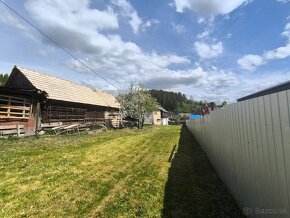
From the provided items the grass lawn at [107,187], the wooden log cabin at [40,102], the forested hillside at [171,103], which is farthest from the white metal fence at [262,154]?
the forested hillside at [171,103]

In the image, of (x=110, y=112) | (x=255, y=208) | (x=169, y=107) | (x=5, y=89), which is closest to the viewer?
(x=255, y=208)

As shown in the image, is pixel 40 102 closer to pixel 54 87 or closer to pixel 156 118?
pixel 54 87

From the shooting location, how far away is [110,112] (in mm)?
40875

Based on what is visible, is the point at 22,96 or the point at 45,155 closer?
the point at 45,155

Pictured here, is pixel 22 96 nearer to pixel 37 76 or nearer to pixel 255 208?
pixel 37 76

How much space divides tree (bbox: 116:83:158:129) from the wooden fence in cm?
1987

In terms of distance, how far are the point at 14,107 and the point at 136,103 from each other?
2238 centimetres

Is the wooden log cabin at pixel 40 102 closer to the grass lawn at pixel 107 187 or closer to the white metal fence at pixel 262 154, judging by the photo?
the grass lawn at pixel 107 187

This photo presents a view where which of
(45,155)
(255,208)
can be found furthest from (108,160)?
(255,208)

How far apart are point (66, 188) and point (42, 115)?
1765 centimetres

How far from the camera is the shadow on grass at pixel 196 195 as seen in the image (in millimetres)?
5504

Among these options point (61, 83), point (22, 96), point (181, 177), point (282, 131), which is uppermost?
point (61, 83)

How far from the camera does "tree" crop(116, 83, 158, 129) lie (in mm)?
39562

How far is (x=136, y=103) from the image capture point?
131 ft
